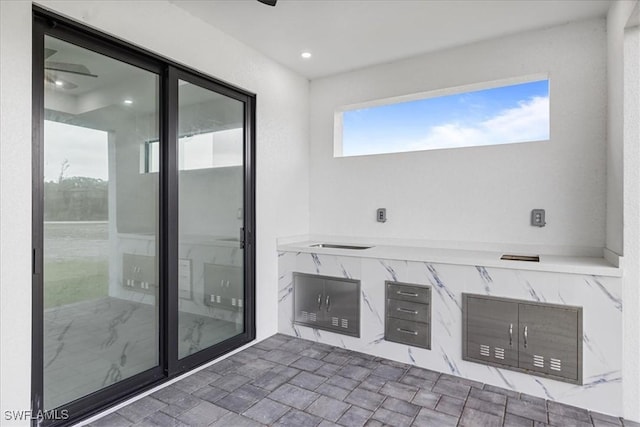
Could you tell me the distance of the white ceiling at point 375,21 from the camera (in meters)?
2.71

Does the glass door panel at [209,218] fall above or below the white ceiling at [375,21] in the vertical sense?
below

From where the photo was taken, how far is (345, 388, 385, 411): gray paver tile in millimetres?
2422

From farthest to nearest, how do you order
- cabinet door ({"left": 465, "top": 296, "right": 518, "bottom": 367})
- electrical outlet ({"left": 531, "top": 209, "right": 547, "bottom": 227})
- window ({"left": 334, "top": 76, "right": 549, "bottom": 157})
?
window ({"left": 334, "top": 76, "right": 549, "bottom": 157}) → electrical outlet ({"left": 531, "top": 209, "right": 547, "bottom": 227}) → cabinet door ({"left": 465, "top": 296, "right": 518, "bottom": 367})

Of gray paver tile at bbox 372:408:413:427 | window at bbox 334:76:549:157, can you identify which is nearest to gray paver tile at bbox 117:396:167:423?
gray paver tile at bbox 372:408:413:427

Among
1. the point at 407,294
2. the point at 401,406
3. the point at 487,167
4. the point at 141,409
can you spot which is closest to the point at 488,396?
the point at 401,406

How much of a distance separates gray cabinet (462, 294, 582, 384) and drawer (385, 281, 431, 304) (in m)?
0.30

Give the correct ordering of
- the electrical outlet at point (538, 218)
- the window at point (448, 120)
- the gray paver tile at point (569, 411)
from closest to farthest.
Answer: the gray paver tile at point (569, 411) < the electrical outlet at point (538, 218) < the window at point (448, 120)

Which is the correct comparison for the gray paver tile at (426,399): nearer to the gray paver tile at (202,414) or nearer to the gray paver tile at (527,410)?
the gray paver tile at (527,410)

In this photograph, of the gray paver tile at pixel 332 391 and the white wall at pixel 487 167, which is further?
the white wall at pixel 487 167

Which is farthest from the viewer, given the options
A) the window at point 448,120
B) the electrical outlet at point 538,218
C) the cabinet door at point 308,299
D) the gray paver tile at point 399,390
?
the cabinet door at point 308,299

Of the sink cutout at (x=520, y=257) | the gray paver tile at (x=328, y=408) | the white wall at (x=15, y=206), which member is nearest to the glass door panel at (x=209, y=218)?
the white wall at (x=15, y=206)

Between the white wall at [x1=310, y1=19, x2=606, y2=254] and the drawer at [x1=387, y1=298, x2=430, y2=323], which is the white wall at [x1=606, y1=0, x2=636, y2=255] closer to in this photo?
the white wall at [x1=310, y1=19, x2=606, y2=254]

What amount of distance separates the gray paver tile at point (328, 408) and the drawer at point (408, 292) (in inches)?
40.5

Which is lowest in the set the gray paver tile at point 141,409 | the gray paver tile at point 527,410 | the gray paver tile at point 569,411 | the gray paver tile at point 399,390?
the gray paver tile at point 569,411
